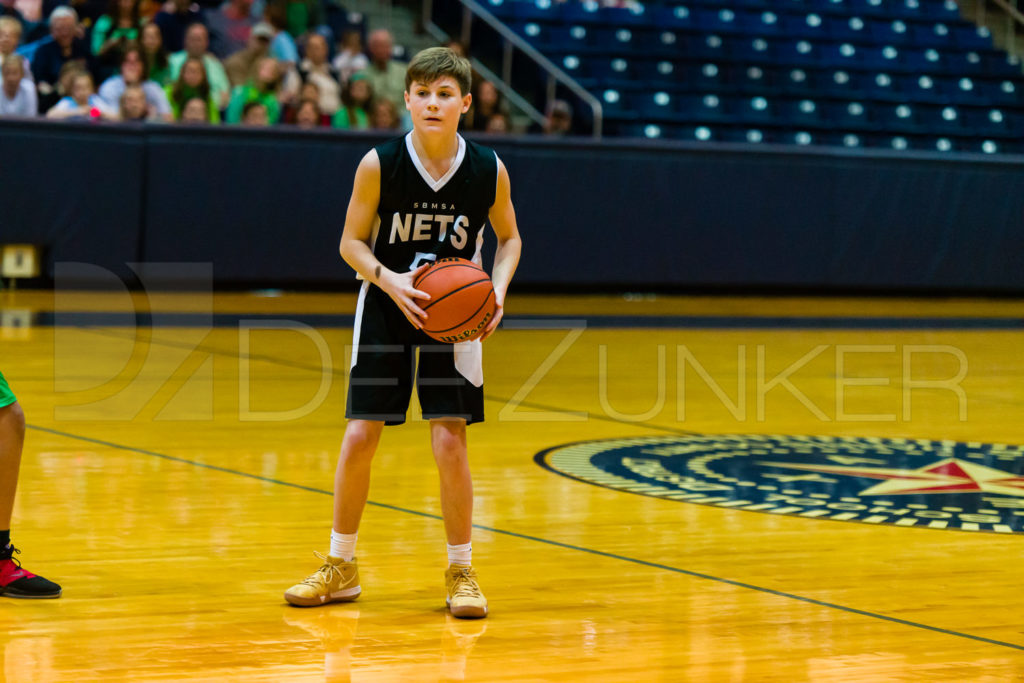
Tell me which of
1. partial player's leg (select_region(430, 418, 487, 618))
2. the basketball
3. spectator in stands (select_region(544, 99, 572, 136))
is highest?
spectator in stands (select_region(544, 99, 572, 136))

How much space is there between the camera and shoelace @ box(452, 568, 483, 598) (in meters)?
4.00

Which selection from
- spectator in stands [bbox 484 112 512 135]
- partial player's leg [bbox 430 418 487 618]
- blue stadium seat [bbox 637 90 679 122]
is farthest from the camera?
blue stadium seat [bbox 637 90 679 122]

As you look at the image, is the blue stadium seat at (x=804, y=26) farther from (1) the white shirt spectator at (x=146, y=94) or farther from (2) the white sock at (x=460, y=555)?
(2) the white sock at (x=460, y=555)

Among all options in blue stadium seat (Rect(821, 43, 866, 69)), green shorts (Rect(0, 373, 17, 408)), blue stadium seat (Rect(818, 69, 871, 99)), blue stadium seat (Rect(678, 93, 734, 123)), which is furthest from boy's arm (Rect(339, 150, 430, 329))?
blue stadium seat (Rect(821, 43, 866, 69))

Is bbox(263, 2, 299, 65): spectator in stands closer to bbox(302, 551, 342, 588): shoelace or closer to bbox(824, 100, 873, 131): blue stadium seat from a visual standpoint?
bbox(824, 100, 873, 131): blue stadium seat

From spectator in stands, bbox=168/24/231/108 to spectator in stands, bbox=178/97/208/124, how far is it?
0.37m

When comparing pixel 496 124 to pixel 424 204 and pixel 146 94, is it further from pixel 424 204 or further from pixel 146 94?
pixel 424 204

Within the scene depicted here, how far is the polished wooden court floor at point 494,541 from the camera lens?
3.61 metres

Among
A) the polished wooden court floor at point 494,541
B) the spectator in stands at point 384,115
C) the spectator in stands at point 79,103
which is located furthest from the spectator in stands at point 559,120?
the polished wooden court floor at point 494,541

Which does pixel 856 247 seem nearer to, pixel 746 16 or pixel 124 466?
pixel 746 16

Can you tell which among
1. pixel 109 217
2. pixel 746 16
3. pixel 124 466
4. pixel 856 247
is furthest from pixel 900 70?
pixel 124 466

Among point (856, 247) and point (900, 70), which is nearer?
point (856, 247)

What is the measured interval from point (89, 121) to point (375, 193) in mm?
9571

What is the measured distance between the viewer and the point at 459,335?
4.02 metres
